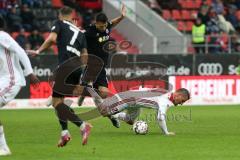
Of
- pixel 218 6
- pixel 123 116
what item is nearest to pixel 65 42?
pixel 123 116

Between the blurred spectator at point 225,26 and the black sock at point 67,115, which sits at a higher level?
the blurred spectator at point 225,26

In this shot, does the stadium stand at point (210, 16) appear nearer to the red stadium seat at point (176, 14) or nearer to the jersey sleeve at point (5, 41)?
the red stadium seat at point (176, 14)

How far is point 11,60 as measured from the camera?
11406 mm

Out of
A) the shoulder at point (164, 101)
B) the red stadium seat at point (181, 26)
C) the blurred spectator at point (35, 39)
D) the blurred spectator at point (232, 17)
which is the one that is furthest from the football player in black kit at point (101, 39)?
the blurred spectator at point (232, 17)

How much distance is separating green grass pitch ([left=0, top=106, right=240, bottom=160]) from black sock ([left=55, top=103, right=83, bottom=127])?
411mm

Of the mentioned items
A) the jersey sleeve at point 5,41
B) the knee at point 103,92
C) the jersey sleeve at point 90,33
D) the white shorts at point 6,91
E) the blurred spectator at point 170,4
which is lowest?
the knee at point 103,92

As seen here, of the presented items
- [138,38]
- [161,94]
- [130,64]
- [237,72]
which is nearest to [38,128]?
[161,94]

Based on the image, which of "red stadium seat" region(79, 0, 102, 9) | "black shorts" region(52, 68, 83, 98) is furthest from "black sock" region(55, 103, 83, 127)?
"red stadium seat" region(79, 0, 102, 9)

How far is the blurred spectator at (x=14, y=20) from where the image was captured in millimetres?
27734

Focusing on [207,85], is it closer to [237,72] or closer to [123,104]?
[237,72]

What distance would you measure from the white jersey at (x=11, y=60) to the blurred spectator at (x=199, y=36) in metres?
17.9

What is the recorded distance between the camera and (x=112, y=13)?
103ft

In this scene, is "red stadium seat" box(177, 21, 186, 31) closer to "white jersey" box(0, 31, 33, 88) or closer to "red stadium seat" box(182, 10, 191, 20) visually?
"red stadium seat" box(182, 10, 191, 20)

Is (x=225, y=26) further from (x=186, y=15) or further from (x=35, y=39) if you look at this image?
(x=35, y=39)
